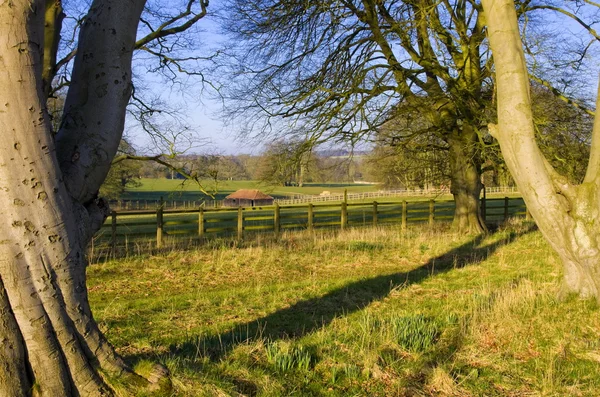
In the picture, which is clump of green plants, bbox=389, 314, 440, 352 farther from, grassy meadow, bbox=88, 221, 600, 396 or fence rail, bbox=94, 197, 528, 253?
fence rail, bbox=94, 197, 528, 253

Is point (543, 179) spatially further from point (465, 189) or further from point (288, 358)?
point (465, 189)

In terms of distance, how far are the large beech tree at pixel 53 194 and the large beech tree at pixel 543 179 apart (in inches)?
169

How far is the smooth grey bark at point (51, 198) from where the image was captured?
2.76 meters

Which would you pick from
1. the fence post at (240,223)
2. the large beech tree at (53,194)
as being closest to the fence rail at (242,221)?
the fence post at (240,223)

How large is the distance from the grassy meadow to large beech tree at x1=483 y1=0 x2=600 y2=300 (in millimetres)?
506

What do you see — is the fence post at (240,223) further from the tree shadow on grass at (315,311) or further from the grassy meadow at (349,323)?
the tree shadow on grass at (315,311)

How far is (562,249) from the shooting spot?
19.0 feet

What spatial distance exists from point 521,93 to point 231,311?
180 inches

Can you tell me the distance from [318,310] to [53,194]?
4.51 meters

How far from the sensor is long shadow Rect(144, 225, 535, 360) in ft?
15.5

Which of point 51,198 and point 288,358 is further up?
point 51,198

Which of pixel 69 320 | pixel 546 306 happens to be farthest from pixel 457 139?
pixel 69 320

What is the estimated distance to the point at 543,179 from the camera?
570cm

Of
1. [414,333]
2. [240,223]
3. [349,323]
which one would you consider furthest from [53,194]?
[240,223]
